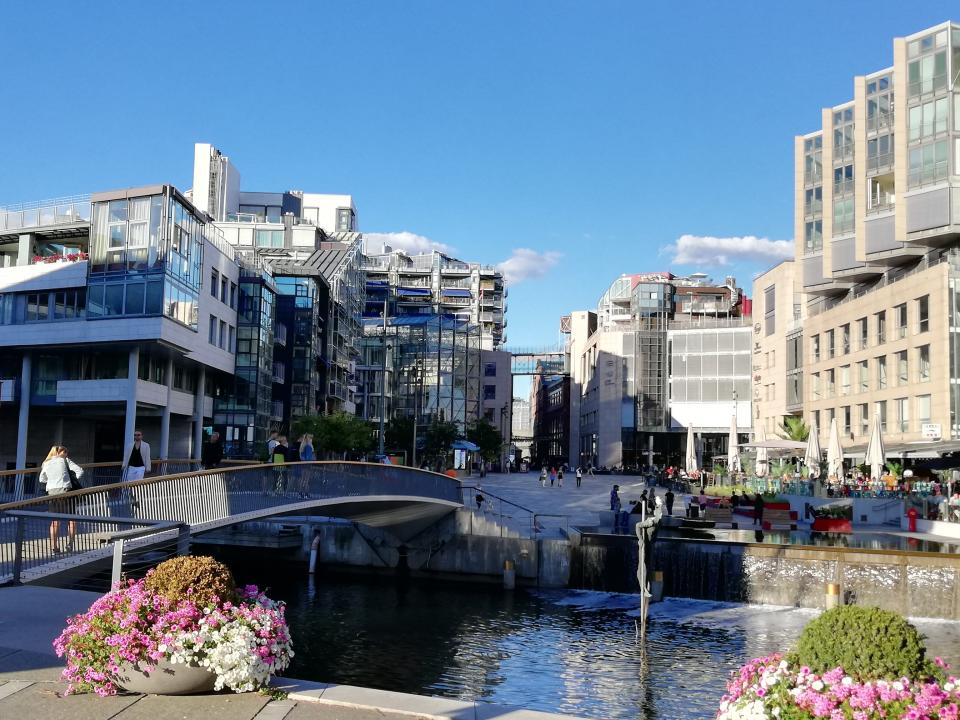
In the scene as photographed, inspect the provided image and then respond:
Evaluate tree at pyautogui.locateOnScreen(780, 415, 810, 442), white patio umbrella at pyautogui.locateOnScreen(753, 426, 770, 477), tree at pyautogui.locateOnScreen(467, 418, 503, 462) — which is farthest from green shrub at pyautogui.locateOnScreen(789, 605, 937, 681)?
tree at pyautogui.locateOnScreen(467, 418, 503, 462)

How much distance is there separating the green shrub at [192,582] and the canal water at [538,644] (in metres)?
11.2

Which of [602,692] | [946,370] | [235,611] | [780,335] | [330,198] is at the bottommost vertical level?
[602,692]

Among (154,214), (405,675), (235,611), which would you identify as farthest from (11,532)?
(154,214)

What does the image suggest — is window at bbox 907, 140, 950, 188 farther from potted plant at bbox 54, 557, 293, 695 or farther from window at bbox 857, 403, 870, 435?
potted plant at bbox 54, 557, 293, 695

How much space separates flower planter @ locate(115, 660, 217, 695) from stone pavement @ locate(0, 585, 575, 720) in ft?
0.28

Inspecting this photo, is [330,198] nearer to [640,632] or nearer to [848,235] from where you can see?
[848,235]

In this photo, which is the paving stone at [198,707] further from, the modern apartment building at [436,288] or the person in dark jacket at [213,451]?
the modern apartment building at [436,288]

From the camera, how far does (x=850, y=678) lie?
711cm

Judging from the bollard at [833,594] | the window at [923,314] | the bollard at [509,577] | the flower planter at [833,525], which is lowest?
the bollard at [509,577]

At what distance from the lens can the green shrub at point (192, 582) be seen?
9.12m

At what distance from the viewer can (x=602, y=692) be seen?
20.9m

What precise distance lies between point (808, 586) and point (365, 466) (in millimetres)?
15141

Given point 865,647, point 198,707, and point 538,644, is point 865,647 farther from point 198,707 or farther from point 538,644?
point 538,644

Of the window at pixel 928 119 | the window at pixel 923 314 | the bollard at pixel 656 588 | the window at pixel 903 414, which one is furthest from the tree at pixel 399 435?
the bollard at pixel 656 588
